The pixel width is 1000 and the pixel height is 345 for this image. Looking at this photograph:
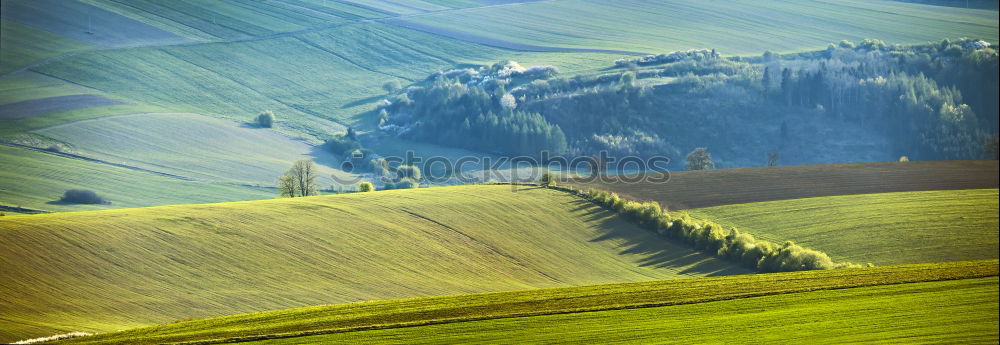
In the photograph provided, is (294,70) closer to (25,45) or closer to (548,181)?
(25,45)

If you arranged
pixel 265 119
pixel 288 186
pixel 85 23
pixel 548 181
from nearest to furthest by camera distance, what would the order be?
pixel 548 181, pixel 288 186, pixel 265 119, pixel 85 23

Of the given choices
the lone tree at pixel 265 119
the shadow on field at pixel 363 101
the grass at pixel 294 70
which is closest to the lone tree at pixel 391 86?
the grass at pixel 294 70

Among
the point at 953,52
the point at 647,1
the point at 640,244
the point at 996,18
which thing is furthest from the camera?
the point at 647,1

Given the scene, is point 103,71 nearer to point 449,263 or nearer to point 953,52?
point 449,263

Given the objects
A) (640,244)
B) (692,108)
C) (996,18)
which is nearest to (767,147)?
(692,108)

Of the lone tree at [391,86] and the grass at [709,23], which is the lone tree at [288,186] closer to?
the lone tree at [391,86]

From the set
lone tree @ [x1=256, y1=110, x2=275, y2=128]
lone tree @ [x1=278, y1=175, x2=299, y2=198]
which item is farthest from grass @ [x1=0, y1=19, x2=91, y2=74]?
lone tree @ [x1=278, y1=175, x2=299, y2=198]

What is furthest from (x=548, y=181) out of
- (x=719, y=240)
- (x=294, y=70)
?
(x=294, y=70)

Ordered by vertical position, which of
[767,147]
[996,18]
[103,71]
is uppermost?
[996,18]
